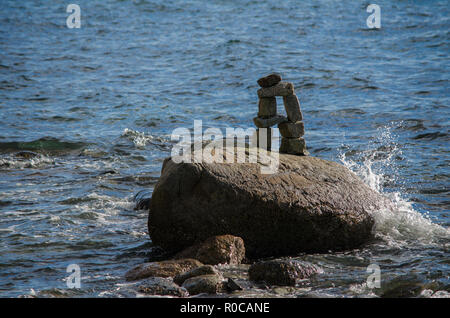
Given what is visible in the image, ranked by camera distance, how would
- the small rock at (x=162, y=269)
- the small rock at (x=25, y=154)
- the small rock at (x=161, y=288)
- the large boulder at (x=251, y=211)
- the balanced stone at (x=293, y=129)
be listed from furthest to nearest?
the small rock at (x=25, y=154) < the balanced stone at (x=293, y=129) < the large boulder at (x=251, y=211) < the small rock at (x=162, y=269) < the small rock at (x=161, y=288)

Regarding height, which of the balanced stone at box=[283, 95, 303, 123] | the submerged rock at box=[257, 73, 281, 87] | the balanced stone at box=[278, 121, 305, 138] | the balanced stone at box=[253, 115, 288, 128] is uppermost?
the submerged rock at box=[257, 73, 281, 87]

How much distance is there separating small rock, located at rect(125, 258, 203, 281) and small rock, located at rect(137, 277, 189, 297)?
259 millimetres

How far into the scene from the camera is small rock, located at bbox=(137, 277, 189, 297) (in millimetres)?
7367

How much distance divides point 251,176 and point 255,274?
1481 mm

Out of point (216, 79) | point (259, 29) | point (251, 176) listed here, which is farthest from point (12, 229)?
point (259, 29)

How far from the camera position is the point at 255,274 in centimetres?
785

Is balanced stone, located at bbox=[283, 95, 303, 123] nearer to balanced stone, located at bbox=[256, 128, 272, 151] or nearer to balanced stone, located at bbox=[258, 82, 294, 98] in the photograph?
balanced stone, located at bbox=[258, 82, 294, 98]

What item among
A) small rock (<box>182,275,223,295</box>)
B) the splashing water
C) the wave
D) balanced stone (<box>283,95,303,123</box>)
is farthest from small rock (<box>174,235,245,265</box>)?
the wave

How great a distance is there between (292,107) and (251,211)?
2.12 meters

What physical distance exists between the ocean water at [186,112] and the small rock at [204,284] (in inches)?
19.9

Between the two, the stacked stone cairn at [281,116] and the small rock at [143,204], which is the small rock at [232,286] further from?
the small rock at [143,204]

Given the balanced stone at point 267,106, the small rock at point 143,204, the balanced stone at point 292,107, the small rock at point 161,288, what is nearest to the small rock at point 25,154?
the small rock at point 143,204

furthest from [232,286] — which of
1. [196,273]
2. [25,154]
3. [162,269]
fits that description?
[25,154]

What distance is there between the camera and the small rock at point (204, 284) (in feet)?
24.2
